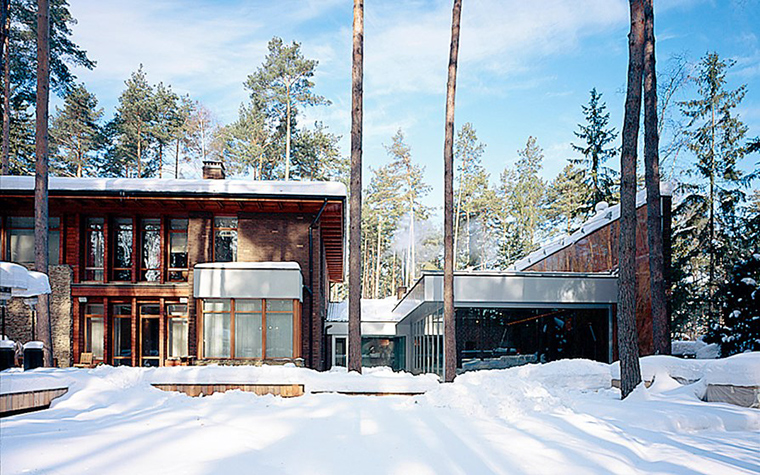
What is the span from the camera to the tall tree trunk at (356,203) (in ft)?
44.2

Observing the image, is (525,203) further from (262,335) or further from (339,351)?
(262,335)

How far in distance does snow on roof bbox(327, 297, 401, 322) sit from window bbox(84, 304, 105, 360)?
1210cm

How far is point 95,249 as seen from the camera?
18406mm

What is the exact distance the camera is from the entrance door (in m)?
18.1

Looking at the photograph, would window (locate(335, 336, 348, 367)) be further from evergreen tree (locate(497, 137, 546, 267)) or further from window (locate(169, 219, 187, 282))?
evergreen tree (locate(497, 137, 546, 267))

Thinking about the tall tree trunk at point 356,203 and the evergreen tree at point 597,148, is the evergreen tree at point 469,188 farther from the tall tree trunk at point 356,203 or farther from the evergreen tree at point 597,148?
the tall tree trunk at point 356,203

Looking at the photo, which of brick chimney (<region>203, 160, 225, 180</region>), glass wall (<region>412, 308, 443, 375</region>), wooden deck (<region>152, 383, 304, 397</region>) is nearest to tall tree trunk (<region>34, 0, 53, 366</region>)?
wooden deck (<region>152, 383, 304, 397</region>)

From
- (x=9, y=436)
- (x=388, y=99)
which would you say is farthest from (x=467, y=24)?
(x=388, y=99)

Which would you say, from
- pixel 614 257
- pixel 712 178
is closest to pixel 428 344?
pixel 614 257

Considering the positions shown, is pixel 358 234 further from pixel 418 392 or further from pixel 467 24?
pixel 467 24

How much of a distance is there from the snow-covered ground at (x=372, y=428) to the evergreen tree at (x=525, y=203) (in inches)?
1405

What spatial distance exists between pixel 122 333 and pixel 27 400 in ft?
34.7

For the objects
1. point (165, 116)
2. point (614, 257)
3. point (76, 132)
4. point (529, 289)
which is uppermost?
point (165, 116)

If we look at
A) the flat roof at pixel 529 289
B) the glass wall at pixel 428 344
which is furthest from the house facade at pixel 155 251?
the glass wall at pixel 428 344
